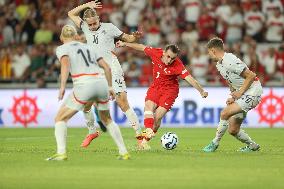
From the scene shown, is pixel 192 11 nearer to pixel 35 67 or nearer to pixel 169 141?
pixel 35 67

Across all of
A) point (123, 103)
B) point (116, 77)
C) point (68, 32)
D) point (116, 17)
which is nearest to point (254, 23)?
point (116, 17)

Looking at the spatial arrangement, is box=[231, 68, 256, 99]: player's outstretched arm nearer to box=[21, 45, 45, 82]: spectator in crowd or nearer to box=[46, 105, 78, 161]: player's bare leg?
box=[46, 105, 78, 161]: player's bare leg

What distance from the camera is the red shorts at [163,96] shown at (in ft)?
52.2

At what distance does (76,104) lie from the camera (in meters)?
12.7

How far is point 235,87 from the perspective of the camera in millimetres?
15117

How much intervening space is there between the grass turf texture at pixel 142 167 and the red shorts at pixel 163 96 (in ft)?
2.88

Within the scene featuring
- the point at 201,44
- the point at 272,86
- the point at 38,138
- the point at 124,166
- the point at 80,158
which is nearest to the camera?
the point at 124,166

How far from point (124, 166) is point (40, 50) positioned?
1512 centimetres

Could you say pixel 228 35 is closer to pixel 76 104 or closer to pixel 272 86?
pixel 272 86

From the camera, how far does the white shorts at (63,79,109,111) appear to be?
1262cm

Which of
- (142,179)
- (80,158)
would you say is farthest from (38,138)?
(142,179)

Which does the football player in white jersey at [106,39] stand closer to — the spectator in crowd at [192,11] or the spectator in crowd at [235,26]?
the spectator in crowd at [235,26]

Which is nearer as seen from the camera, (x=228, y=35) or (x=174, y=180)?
(x=174, y=180)

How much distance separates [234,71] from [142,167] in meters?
3.28
